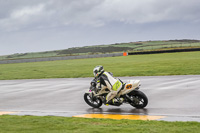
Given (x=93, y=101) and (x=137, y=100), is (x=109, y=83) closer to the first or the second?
(x=137, y=100)

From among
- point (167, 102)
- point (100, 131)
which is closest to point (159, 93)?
point (167, 102)

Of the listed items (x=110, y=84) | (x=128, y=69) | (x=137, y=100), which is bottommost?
(x=137, y=100)

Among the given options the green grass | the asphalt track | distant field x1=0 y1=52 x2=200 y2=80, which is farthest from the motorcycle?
distant field x1=0 y1=52 x2=200 y2=80

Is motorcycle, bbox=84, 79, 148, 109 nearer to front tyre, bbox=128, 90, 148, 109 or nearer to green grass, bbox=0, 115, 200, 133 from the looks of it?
front tyre, bbox=128, 90, 148, 109

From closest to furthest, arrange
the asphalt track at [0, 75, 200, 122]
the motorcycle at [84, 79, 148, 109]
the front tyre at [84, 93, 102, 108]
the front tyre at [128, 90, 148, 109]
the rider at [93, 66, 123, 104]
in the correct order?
the asphalt track at [0, 75, 200, 122] → the motorcycle at [84, 79, 148, 109] → the front tyre at [128, 90, 148, 109] → the rider at [93, 66, 123, 104] → the front tyre at [84, 93, 102, 108]

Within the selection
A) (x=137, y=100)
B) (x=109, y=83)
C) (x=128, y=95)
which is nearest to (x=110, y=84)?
(x=109, y=83)

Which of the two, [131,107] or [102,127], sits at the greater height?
[102,127]

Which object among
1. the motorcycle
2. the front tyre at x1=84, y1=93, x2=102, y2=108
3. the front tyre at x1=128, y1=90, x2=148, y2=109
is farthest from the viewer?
the front tyre at x1=84, y1=93, x2=102, y2=108

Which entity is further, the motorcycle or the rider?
the rider

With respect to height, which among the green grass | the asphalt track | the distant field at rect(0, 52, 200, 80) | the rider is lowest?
the asphalt track

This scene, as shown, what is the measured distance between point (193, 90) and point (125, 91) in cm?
520

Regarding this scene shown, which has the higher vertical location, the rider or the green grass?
the rider

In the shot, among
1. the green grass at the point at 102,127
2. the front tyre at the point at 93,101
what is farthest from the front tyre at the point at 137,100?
the green grass at the point at 102,127

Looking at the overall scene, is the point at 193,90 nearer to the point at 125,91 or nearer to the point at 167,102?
the point at 167,102
